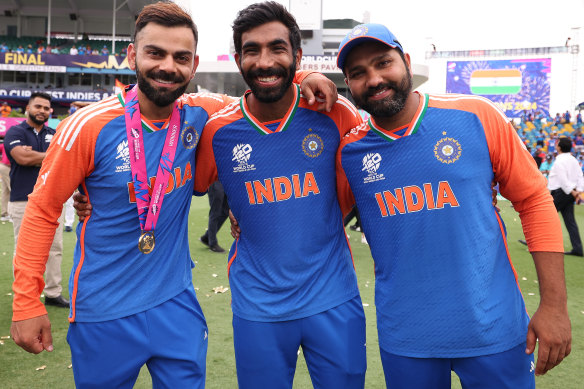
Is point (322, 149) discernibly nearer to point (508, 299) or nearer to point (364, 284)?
point (508, 299)

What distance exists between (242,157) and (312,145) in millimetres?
351

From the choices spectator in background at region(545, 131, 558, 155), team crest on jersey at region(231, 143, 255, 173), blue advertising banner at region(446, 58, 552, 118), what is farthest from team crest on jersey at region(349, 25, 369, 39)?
blue advertising banner at region(446, 58, 552, 118)

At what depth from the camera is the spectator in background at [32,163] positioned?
16.8 feet

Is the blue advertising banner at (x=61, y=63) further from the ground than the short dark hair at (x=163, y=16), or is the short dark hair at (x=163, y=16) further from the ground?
the blue advertising banner at (x=61, y=63)

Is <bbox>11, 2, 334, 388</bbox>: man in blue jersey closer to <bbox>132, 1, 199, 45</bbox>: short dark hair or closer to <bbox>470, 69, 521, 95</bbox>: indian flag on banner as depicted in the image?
<bbox>132, 1, 199, 45</bbox>: short dark hair

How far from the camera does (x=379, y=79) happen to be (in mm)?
1991

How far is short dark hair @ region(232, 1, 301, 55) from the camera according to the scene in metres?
2.22

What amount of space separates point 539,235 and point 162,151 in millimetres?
1669

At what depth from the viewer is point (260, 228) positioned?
2.26 metres

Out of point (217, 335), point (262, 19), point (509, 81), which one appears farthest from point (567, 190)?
point (509, 81)

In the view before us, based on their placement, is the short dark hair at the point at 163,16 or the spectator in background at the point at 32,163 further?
the spectator in background at the point at 32,163

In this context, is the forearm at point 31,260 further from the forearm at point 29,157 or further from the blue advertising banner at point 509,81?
the blue advertising banner at point 509,81

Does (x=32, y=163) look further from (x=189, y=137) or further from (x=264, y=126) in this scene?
(x=264, y=126)

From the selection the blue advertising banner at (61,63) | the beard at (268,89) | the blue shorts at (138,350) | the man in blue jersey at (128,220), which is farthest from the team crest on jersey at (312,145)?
the blue advertising banner at (61,63)
